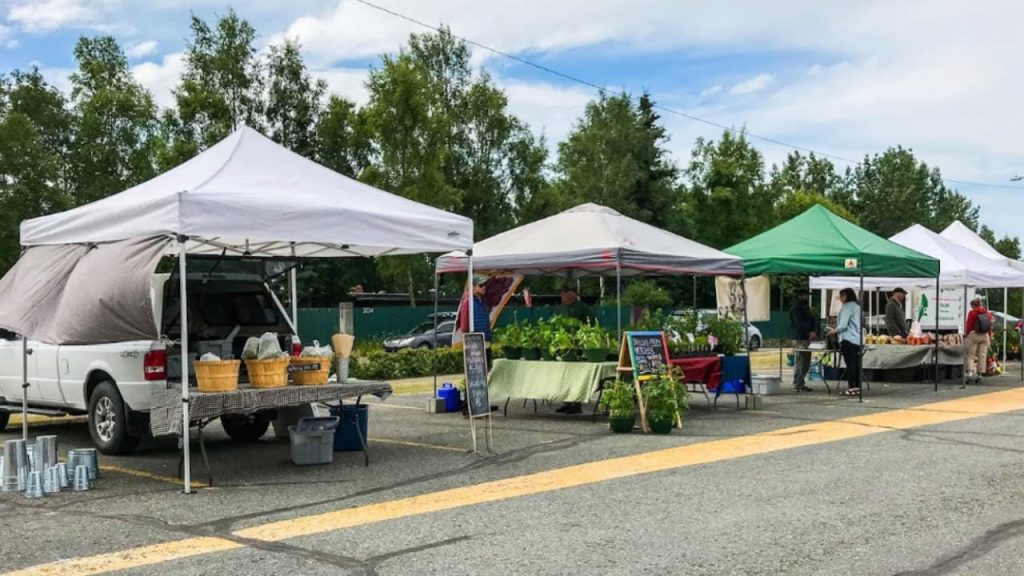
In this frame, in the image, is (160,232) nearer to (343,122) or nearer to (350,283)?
(343,122)

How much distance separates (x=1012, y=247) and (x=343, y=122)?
5413cm

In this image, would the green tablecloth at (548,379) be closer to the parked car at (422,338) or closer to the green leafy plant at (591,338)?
the green leafy plant at (591,338)

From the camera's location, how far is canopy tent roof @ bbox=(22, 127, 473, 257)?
8.17 metres

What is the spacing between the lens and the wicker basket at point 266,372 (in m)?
8.99

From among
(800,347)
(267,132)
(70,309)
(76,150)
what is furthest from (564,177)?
(70,309)

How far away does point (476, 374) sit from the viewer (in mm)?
10562

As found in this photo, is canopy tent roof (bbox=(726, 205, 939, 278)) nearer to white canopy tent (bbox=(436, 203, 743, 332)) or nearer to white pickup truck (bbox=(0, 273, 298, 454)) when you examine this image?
white canopy tent (bbox=(436, 203, 743, 332))

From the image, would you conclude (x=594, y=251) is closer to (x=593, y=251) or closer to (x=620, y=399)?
(x=593, y=251)

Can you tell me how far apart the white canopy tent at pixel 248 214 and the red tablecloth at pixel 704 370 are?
4.57 meters

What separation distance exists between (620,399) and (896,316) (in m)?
9.99

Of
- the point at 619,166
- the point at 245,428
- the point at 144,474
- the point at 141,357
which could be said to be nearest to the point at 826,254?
the point at 245,428

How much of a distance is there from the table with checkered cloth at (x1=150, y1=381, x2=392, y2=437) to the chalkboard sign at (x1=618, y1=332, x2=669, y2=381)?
13.2 feet

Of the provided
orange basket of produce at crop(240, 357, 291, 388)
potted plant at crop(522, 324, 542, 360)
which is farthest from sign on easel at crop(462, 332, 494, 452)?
potted plant at crop(522, 324, 542, 360)

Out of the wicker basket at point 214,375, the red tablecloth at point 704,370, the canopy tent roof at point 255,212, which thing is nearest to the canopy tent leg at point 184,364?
the canopy tent roof at point 255,212
